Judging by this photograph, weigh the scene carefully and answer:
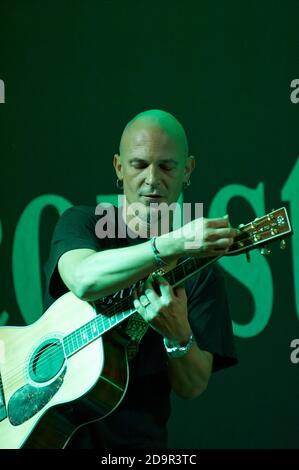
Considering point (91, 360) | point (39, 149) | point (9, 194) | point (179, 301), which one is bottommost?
point (91, 360)

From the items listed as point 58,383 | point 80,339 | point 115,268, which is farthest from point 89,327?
point 115,268

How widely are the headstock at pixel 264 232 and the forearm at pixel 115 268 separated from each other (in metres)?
0.15

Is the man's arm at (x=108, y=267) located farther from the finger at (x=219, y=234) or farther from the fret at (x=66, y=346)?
the fret at (x=66, y=346)

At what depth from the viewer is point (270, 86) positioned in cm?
229

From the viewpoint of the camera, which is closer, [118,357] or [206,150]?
[118,357]

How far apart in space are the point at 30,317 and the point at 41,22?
4.11 feet

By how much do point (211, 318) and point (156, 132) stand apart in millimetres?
541

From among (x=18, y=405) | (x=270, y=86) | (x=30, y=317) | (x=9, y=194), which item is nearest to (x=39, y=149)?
(x=9, y=194)

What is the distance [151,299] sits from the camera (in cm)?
139

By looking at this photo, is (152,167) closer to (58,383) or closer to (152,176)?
(152,176)

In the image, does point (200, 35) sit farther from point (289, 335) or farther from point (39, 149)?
point (289, 335)

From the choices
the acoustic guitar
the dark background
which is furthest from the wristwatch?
Answer: the dark background

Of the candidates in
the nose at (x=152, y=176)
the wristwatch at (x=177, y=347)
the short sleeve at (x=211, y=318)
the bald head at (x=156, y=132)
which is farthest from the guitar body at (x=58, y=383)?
the bald head at (x=156, y=132)

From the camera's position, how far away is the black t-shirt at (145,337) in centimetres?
155
